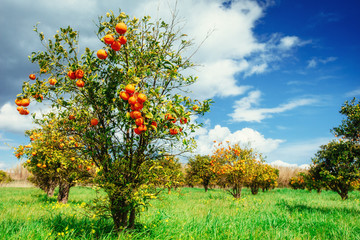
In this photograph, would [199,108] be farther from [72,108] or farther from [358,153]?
[358,153]

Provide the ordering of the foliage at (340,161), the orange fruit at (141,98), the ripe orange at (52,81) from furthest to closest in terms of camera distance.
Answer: the foliage at (340,161) → the ripe orange at (52,81) → the orange fruit at (141,98)

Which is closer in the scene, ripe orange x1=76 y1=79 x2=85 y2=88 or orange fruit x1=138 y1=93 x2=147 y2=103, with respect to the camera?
orange fruit x1=138 y1=93 x2=147 y2=103

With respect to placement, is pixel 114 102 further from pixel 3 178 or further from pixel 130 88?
pixel 3 178

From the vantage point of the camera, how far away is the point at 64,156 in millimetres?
4582

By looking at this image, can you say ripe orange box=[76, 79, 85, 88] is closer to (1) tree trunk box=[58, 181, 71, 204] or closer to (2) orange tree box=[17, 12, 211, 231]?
(2) orange tree box=[17, 12, 211, 231]

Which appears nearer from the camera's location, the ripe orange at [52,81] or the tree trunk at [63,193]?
the ripe orange at [52,81]

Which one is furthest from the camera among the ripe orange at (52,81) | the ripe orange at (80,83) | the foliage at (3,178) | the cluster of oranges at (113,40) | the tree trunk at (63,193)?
the foliage at (3,178)

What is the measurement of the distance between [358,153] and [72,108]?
11.6 meters

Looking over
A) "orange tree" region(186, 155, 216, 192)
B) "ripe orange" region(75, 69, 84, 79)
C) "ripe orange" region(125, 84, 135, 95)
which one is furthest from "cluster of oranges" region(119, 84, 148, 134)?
"orange tree" region(186, 155, 216, 192)

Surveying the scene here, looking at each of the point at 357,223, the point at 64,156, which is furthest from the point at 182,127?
the point at 357,223

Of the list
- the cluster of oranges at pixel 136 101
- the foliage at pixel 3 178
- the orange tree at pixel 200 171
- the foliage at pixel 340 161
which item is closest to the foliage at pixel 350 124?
the foliage at pixel 340 161

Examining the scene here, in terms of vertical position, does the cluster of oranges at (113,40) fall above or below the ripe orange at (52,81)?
above

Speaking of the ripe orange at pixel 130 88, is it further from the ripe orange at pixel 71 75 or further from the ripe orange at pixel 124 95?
the ripe orange at pixel 71 75

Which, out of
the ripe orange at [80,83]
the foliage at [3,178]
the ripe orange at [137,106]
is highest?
the ripe orange at [80,83]
